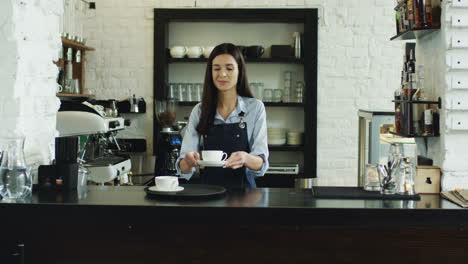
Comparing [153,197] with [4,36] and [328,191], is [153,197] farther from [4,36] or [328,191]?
[4,36]

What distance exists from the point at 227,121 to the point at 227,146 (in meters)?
0.13

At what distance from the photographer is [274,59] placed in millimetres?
5488

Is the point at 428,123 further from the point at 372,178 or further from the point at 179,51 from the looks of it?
the point at 179,51

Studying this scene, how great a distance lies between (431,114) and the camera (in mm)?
2631

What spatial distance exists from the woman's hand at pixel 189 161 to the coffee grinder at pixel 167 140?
81.6 inches

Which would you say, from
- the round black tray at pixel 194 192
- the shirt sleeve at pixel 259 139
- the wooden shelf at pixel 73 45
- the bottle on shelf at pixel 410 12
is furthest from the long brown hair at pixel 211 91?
the wooden shelf at pixel 73 45

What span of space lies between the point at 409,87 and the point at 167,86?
324 cm

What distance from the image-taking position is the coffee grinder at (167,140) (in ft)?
16.3

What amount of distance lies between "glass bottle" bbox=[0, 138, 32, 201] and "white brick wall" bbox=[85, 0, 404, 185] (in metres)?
3.57

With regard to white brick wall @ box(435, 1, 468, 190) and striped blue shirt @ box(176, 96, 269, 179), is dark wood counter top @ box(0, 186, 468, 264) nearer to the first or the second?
white brick wall @ box(435, 1, 468, 190)

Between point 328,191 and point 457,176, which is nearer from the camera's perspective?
point 328,191

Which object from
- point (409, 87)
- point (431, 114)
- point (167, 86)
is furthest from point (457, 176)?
point (167, 86)

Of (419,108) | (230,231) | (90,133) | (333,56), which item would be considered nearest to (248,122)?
(419,108)

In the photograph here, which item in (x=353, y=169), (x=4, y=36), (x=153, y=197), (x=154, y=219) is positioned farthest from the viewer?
(x=353, y=169)
